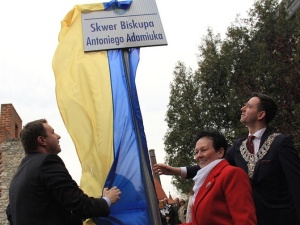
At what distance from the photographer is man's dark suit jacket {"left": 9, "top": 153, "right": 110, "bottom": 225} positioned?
2.96 m

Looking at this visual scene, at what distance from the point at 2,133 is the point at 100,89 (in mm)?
14858

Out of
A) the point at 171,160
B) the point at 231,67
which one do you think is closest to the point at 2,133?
the point at 171,160

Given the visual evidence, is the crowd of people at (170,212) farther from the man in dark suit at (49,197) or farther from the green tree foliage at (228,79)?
the man in dark suit at (49,197)

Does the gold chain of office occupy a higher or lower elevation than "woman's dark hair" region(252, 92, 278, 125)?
lower

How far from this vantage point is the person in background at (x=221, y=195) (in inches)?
107

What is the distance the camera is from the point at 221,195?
2871mm

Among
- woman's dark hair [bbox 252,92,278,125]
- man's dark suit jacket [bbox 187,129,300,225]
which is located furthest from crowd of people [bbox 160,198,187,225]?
man's dark suit jacket [bbox 187,129,300,225]

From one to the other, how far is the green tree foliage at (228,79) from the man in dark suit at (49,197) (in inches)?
613

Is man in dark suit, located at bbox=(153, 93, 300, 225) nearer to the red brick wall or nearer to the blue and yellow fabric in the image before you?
the blue and yellow fabric

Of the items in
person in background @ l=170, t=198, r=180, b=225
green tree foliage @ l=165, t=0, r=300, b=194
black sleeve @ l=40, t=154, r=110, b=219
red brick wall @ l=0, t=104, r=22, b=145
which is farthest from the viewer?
green tree foliage @ l=165, t=0, r=300, b=194

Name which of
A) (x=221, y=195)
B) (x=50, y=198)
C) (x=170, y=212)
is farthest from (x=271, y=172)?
(x=170, y=212)

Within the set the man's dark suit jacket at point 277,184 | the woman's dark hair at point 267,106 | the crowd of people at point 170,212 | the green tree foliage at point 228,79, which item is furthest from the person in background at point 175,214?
the man's dark suit jacket at point 277,184

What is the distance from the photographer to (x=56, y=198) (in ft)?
9.84

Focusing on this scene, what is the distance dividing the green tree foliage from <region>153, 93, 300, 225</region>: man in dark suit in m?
14.8
